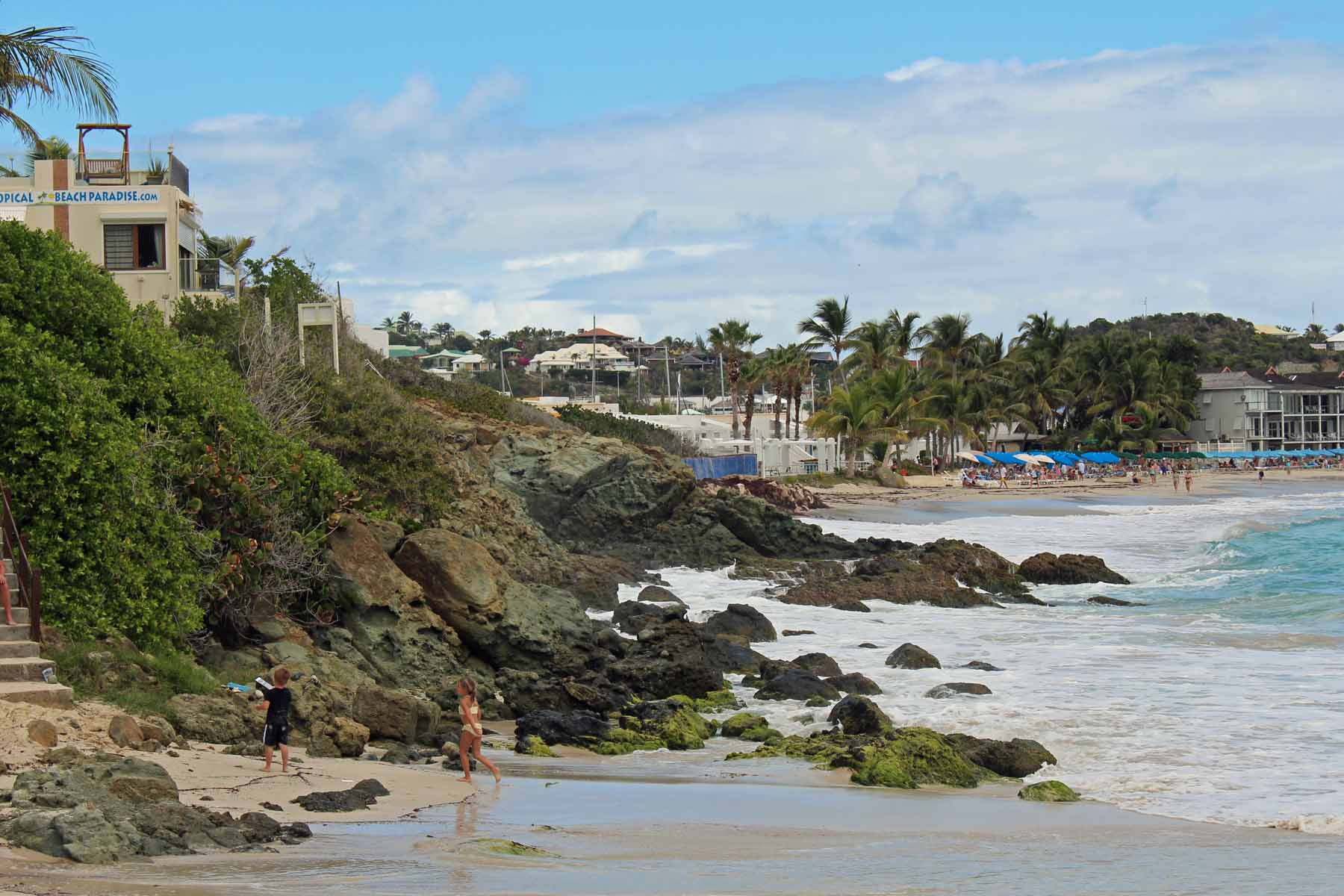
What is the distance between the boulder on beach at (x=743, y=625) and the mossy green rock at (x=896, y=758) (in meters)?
7.42

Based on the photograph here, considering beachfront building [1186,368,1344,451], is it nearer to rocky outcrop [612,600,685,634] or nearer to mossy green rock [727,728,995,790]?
rocky outcrop [612,600,685,634]

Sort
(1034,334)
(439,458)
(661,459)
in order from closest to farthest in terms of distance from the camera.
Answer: (439,458) → (661,459) → (1034,334)

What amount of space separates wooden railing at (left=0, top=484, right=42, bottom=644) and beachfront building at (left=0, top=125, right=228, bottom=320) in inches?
681

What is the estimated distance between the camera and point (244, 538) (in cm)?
1465

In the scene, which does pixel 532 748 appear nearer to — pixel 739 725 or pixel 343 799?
pixel 739 725

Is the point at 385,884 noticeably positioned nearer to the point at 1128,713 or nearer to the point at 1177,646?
the point at 1128,713

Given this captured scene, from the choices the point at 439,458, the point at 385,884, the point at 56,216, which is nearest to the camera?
the point at 385,884

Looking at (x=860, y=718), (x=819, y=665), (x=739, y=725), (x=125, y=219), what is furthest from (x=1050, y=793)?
(x=125, y=219)

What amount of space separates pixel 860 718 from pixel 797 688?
88.3 inches

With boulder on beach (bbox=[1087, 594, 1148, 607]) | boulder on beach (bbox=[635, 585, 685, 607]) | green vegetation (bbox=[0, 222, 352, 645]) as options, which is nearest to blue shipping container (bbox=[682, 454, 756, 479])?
boulder on beach (bbox=[1087, 594, 1148, 607])

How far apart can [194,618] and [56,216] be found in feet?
63.5

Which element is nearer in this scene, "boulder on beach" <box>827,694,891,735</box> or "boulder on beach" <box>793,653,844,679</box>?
"boulder on beach" <box>827,694,891,735</box>

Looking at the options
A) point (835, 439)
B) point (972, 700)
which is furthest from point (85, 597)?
point (835, 439)

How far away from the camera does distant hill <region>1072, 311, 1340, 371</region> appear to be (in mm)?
140875
